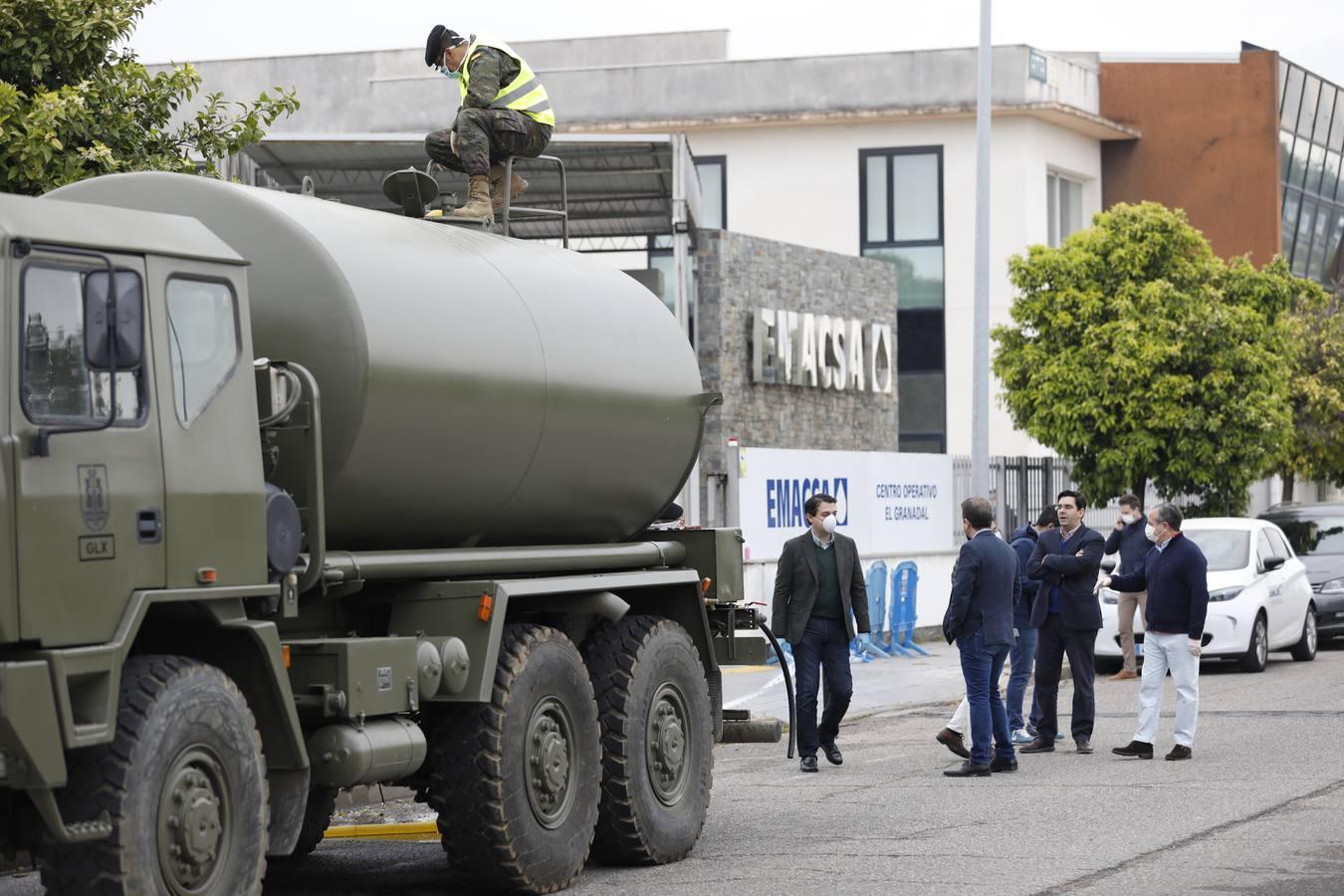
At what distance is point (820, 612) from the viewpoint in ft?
45.7

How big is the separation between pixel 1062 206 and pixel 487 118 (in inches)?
1429

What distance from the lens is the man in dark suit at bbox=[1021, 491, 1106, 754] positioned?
14484 mm

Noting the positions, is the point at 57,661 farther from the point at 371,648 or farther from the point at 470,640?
the point at 470,640

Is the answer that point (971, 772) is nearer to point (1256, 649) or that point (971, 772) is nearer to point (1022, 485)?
point (1256, 649)

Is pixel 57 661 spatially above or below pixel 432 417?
below

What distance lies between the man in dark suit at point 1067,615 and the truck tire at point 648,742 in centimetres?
467

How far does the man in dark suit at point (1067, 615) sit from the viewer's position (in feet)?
47.5

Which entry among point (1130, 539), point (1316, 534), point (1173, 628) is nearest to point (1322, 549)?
point (1316, 534)

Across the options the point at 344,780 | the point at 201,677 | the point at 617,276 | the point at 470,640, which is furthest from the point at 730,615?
the point at 201,677

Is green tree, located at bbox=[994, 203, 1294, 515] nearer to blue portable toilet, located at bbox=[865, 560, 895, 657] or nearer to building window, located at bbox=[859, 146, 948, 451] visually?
blue portable toilet, located at bbox=[865, 560, 895, 657]

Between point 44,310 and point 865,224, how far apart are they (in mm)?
37121

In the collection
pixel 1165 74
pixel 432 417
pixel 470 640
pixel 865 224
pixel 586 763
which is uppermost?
pixel 1165 74

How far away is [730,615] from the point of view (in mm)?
11430

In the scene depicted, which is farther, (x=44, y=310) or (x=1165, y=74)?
(x=1165, y=74)
